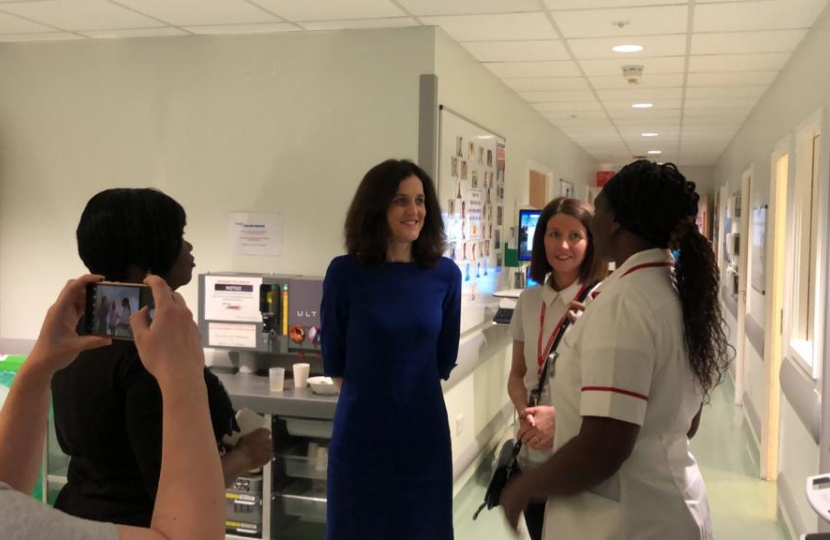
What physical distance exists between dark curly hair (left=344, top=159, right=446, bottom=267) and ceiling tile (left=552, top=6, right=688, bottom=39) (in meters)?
Answer: 1.38

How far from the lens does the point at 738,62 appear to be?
192 inches

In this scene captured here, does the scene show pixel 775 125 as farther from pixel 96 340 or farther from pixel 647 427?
pixel 96 340

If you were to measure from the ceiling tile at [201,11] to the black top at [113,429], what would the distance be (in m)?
2.48

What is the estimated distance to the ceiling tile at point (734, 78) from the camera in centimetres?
525

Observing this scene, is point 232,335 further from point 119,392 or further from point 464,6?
point 119,392

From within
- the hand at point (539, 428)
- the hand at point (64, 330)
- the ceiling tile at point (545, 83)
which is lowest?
the hand at point (539, 428)

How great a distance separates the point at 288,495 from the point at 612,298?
8.71ft

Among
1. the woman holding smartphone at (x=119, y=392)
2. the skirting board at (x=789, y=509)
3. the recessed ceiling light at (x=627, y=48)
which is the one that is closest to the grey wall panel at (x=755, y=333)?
the skirting board at (x=789, y=509)

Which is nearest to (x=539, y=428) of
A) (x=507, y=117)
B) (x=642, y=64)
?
(x=642, y=64)

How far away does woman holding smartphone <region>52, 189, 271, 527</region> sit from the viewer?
1390 millimetres

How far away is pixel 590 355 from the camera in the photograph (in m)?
1.58

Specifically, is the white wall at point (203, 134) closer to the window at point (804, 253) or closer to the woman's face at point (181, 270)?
the window at point (804, 253)

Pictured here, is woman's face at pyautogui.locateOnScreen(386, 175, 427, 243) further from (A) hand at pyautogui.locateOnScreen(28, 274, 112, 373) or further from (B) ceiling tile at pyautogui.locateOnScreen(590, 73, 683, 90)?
(B) ceiling tile at pyautogui.locateOnScreen(590, 73, 683, 90)

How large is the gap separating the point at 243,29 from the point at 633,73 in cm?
254
